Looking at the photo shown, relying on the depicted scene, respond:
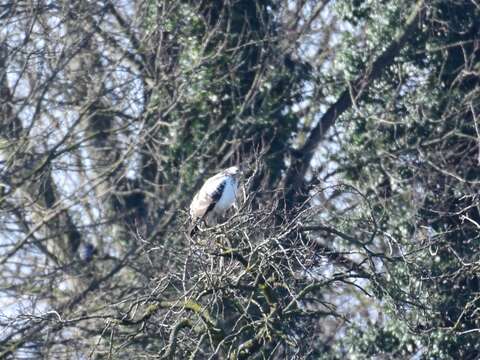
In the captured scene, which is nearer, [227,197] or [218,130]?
[227,197]

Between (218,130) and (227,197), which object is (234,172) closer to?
(227,197)

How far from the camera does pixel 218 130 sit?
17.6 m

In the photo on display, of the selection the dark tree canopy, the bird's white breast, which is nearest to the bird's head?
the bird's white breast

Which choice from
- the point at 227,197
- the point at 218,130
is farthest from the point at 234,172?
the point at 218,130

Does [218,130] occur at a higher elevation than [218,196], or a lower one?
higher

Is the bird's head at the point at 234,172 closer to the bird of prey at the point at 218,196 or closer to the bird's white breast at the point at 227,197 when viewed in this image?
the bird of prey at the point at 218,196

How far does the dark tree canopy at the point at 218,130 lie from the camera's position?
1570cm

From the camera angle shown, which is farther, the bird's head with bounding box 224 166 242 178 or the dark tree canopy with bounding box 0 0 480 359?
the dark tree canopy with bounding box 0 0 480 359

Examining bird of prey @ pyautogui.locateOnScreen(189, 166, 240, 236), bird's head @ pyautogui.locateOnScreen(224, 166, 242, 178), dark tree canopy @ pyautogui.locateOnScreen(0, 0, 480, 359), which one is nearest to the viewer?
bird of prey @ pyautogui.locateOnScreen(189, 166, 240, 236)

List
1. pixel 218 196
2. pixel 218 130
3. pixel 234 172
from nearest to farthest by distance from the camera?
pixel 218 196 < pixel 234 172 < pixel 218 130

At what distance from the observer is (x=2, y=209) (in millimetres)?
15820

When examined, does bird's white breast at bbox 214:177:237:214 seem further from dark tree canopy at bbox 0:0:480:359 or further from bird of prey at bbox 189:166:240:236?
dark tree canopy at bbox 0:0:480:359

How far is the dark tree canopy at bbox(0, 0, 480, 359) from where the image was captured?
51.5 feet

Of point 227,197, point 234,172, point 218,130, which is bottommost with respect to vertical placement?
point 227,197
